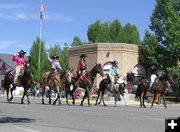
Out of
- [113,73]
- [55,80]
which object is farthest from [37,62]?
[55,80]

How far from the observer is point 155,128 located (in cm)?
1218

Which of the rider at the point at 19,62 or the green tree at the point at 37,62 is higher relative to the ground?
the green tree at the point at 37,62

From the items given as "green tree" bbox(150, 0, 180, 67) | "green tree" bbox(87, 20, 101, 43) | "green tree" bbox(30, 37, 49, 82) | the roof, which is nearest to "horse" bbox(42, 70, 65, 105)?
"green tree" bbox(150, 0, 180, 67)

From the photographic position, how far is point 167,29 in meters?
53.3

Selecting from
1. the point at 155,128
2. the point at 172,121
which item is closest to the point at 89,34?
the point at 155,128

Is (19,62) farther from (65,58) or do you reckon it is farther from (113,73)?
(65,58)

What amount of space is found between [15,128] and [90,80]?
574 inches

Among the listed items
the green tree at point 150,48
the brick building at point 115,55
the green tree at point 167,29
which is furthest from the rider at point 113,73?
the brick building at point 115,55

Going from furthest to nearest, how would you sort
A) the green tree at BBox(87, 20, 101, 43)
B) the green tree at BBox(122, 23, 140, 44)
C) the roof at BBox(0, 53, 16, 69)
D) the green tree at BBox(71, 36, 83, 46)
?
the green tree at BBox(71, 36, 83, 46) < the roof at BBox(0, 53, 16, 69) < the green tree at BBox(87, 20, 101, 43) < the green tree at BBox(122, 23, 140, 44)

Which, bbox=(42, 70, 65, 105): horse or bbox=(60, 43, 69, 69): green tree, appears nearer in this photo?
bbox=(42, 70, 65, 105): horse

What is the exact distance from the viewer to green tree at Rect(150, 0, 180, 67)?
52.2 meters

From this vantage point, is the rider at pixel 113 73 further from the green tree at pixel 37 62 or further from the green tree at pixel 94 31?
the green tree at pixel 94 31

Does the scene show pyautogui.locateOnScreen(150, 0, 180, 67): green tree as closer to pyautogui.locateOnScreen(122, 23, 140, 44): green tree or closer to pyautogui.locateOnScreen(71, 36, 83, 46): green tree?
pyautogui.locateOnScreen(122, 23, 140, 44): green tree

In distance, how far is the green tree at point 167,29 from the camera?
5218 cm
